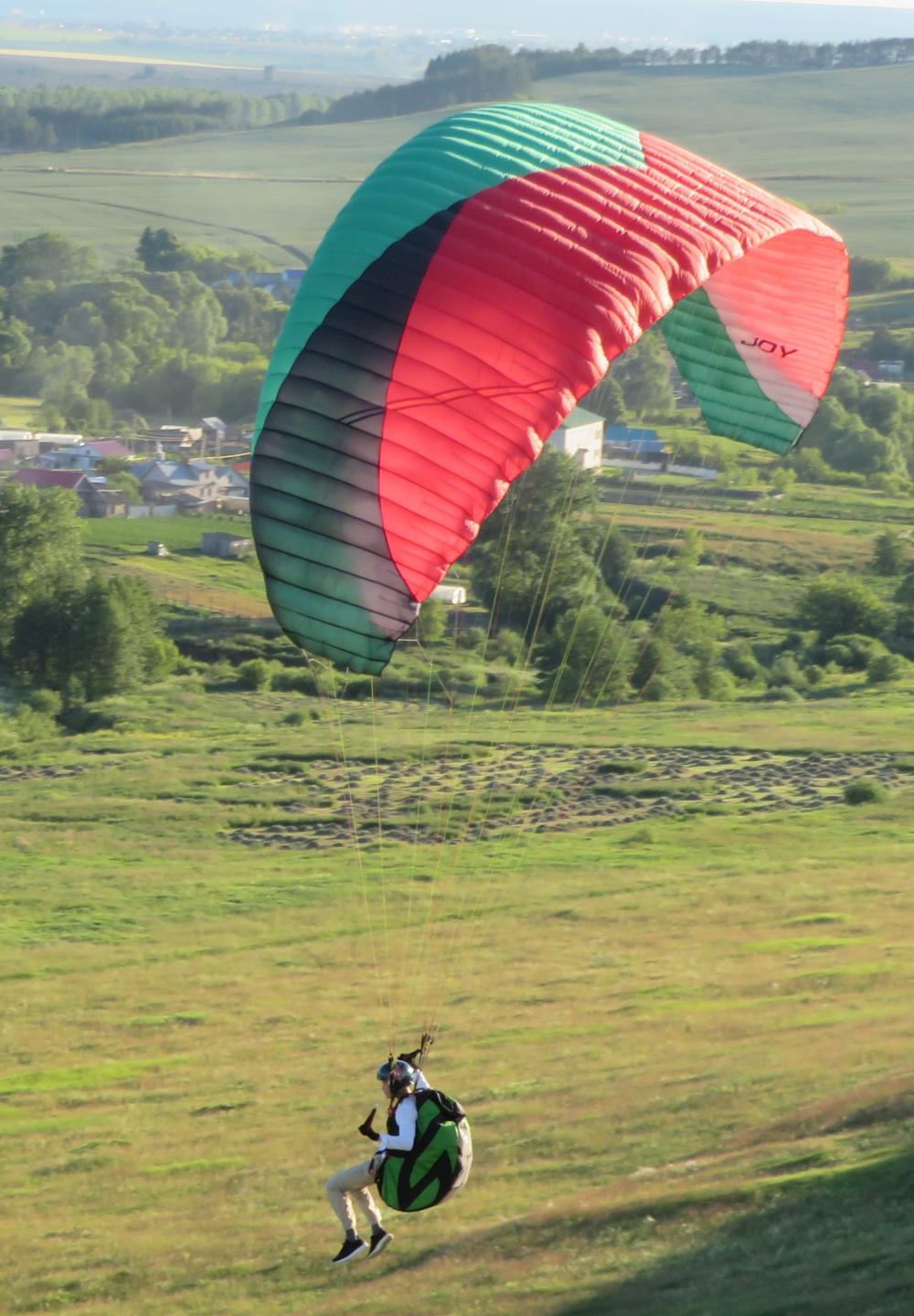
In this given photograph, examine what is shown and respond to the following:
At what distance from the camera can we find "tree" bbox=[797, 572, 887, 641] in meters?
55.8

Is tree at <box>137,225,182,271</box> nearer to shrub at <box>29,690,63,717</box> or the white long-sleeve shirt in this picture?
shrub at <box>29,690,63,717</box>

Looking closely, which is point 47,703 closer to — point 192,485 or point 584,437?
point 192,485

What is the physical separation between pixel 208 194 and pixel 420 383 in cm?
19416

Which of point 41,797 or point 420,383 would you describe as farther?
point 41,797

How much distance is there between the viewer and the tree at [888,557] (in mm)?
64312

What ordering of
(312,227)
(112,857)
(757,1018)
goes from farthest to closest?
(312,227)
(112,857)
(757,1018)

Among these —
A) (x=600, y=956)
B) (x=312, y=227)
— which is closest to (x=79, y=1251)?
(x=600, y=956)

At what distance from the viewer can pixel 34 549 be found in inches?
2072

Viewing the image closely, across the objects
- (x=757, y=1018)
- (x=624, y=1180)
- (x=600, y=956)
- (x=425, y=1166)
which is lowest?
(x=600, y=956)

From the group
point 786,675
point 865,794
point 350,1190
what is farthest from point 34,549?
point 350,1190

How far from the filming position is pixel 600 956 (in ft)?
85.3

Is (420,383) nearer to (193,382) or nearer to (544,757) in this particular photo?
(544,757)

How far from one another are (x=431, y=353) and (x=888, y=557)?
Answer: 54.8 metres

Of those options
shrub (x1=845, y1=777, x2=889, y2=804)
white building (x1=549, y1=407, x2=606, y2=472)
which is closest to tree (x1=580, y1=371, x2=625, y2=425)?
white building (x1=549, y1=407, x2=606, y2=472)
